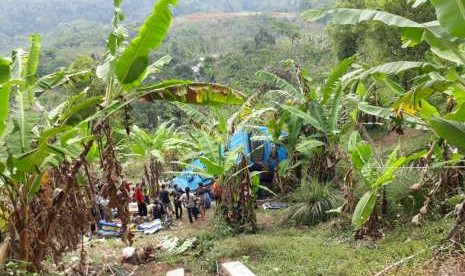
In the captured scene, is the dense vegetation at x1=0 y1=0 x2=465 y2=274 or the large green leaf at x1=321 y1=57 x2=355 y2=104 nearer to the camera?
the dense vegetation at x1=0 y1=0 x2=465 y2=274

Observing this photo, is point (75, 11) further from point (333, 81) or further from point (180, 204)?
point (333, 81)

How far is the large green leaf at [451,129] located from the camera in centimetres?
465

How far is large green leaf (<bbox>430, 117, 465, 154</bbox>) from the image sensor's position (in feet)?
15.3

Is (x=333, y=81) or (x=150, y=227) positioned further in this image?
(x=150, y=227)

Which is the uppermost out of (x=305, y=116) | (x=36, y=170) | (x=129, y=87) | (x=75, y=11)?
(x=75, y=11)

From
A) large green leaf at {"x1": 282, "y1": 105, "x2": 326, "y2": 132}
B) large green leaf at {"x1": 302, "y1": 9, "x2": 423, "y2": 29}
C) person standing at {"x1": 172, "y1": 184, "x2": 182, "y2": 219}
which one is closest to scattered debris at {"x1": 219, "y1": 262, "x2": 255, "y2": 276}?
large green leaf at {"x1": 302, "y1": 9, "x2": 423, "y2": 29}

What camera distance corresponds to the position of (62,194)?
5.65 m

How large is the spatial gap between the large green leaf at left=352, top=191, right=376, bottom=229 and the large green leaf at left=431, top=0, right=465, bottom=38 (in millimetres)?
3762

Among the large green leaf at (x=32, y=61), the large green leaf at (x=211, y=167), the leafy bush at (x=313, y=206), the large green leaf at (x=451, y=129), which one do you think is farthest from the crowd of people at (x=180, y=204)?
the large green leaf at (x=451, y=129)

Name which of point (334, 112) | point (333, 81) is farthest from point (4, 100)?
point (334, 112)

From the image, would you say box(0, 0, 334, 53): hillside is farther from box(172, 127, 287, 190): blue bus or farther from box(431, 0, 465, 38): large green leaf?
box(431, 0, 465, 38): large green leaf

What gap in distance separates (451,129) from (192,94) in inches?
113

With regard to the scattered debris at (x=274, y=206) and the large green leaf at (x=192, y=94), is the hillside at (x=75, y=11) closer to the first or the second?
the scattered debris at (x=274, y=206)

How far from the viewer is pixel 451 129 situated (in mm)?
4664
